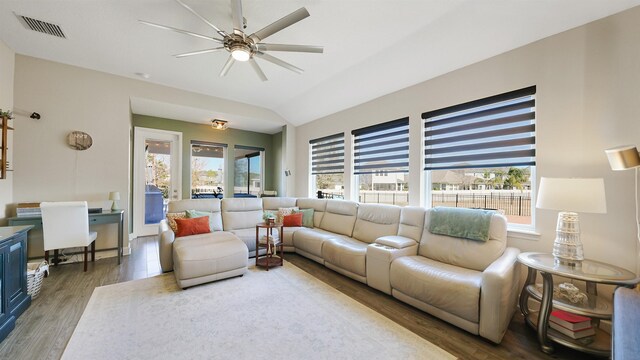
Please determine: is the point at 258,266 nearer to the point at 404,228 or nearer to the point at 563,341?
the point at 404,228

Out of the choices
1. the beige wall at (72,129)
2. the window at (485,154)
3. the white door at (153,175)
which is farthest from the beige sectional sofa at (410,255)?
the white door at (153,175)

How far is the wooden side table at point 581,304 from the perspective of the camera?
168 centimetres

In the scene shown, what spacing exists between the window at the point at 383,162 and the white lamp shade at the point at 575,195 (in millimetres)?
1879

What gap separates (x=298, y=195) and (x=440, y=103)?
153 inches

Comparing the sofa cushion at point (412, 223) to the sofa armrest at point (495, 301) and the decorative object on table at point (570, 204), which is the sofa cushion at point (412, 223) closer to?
the sofa armrest at point (495, 301)

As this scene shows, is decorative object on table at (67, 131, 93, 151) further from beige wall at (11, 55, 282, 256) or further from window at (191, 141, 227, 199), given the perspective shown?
window at (191, 141, 227, 199)

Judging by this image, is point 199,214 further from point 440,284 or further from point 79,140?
point 440,284

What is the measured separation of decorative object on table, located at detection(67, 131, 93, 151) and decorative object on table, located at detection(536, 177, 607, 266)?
5.93m

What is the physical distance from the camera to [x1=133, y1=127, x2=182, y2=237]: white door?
17.1 feet

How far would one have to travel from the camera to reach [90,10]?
2482 millimetres

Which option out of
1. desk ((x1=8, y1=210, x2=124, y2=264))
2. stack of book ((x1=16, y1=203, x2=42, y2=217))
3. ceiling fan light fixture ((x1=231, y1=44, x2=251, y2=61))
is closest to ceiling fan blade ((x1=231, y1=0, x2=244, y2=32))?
ceiling fan light fixture ((x1=231, y1=44, x2=251, y2=61))

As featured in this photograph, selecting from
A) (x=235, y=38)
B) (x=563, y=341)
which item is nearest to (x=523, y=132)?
(x=563, y=341)

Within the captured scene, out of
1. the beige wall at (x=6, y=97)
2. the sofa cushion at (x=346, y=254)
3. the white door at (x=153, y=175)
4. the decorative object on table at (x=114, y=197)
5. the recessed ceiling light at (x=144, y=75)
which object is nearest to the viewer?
the sofa cushion at (x=346, y=254)

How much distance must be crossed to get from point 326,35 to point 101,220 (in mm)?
4155
